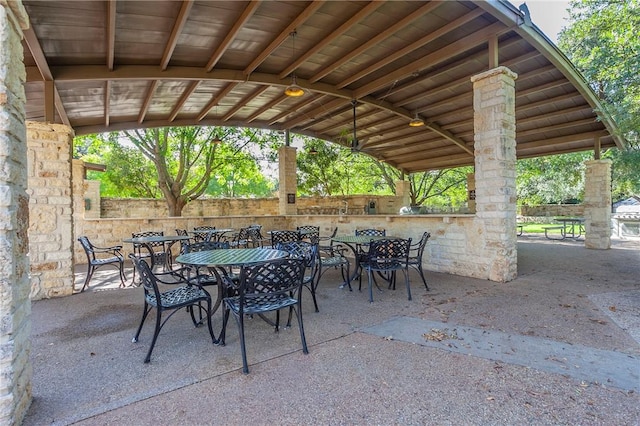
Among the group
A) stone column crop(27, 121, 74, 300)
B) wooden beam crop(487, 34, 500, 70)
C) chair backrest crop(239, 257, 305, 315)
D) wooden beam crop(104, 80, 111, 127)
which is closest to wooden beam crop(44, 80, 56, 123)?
→ stone column crop(27, 121, 74, 300)

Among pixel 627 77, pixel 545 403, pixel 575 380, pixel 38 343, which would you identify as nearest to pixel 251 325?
pixel 38 343

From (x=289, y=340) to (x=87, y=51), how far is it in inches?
195

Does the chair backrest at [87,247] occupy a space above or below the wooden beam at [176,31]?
below

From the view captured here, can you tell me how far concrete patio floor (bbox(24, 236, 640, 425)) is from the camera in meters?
1.82

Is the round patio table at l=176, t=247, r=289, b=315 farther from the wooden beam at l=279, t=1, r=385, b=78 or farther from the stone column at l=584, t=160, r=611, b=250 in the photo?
the stone column at l=584, t=160, r=611, b=250

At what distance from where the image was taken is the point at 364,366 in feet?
7.59

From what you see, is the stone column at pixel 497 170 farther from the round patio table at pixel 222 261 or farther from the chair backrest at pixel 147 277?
the chair backrest at pixel 147 277

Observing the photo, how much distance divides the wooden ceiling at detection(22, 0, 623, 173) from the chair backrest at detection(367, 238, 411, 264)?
2977mm

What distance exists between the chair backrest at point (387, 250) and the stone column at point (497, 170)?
164 centimetres

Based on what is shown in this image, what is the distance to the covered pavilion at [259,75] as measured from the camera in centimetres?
394

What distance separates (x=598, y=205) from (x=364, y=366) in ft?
29.2

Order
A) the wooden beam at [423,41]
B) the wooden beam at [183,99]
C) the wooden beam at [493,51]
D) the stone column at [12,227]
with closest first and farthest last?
the stone column at [12,227] < the wooden beam at [423,41] < the wooden beam at [493,51] < the wooden beam at [183,99]

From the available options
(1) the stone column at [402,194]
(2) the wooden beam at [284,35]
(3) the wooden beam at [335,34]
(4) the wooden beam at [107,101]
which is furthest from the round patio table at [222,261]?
(1) the stone column at [402,194]

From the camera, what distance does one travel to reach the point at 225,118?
8.71m
